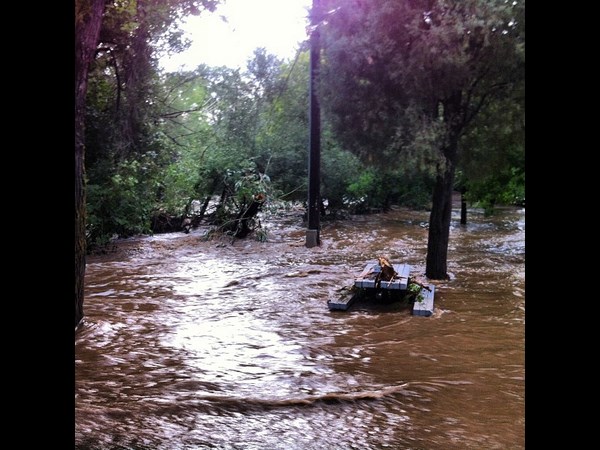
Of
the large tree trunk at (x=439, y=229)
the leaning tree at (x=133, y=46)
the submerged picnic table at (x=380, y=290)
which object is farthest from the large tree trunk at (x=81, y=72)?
the large tree trunk at (x=439, y=229)

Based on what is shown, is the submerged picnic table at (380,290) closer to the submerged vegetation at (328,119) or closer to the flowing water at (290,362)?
the flowing water at (290,362)

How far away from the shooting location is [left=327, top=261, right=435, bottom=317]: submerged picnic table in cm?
905

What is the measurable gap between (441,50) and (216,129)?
13394 mm

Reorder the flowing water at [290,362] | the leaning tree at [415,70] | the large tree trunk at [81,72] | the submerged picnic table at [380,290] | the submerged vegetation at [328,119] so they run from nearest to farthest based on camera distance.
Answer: the flowing water at [290,362]
the large tree trunk at [81,72]
the submerged picnic table at [380,290]
the leaning tree at [415,70]
the submerged vegetation at [328,119]

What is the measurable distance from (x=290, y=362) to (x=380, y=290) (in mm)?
3122

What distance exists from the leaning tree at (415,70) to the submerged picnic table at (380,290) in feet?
6.78

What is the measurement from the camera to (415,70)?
10.0 metres

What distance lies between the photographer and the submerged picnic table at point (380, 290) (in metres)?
9.05

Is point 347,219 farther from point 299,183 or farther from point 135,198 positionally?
point 135,198

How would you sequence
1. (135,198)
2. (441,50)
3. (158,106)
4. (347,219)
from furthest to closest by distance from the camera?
(347,219)
(158,106)
(135,198)
(441,50)
